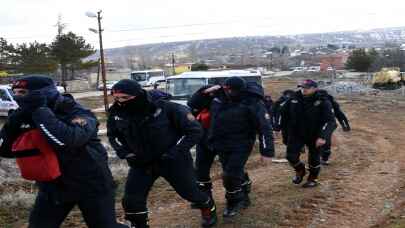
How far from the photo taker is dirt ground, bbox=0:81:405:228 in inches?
255

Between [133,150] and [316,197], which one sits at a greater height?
[133,150]

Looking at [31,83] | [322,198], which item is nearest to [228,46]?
[322,198]

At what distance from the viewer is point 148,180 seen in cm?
531

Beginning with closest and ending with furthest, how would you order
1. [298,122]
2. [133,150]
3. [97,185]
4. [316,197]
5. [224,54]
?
1. [97,185]
2. [133,150]
3. [316,197]
4. [298,122]
5. [224,54]

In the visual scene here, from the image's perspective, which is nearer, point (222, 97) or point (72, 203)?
point (72, 203)

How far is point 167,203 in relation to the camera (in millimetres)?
7652

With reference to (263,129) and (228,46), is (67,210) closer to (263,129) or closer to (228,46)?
(263,129)

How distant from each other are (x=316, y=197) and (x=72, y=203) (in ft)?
13.4

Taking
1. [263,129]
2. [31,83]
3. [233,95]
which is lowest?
[263,129]

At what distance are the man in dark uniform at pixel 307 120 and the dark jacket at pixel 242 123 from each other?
166 centimetres

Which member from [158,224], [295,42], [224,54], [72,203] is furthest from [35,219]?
[295,42]

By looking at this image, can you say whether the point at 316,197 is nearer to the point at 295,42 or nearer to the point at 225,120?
the point at 225,120

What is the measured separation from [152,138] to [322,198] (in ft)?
10.2

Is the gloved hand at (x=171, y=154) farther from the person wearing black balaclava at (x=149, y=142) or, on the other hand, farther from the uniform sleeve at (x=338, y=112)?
the uniform sleeve at (x=338, y=112)
